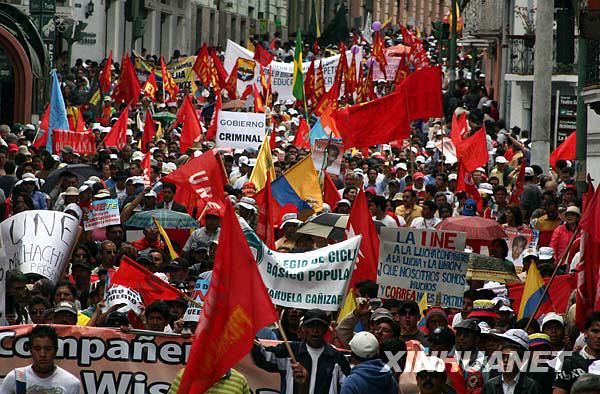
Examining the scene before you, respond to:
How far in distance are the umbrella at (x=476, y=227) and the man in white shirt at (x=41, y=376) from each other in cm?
689

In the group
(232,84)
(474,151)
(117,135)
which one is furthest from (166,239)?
(232,84)

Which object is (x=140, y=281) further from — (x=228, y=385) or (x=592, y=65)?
(x=592, y=65)

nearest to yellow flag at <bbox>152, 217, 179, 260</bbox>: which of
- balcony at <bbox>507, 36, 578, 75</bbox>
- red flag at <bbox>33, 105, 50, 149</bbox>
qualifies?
red flag at <bbox>33, 105, 50, 149</bbox>

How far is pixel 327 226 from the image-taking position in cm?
1491

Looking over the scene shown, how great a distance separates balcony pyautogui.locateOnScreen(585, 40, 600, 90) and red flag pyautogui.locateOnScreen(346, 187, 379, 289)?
7.03 meters

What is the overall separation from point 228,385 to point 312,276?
6.14 ft

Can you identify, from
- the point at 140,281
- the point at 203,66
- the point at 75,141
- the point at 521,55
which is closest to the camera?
the point at 140,281

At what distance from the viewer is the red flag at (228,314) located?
8.84m

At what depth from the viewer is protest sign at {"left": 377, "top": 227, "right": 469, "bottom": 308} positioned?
11844 mm

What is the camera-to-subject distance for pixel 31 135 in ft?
86.0

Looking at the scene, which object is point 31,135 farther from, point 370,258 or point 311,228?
point 370,258

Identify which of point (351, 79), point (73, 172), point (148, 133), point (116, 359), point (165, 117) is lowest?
point (116, 359)

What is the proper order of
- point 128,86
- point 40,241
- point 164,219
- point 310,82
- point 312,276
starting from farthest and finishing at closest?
point 128,86
point 310,82
point 164,219
point 40,241
point 312,276

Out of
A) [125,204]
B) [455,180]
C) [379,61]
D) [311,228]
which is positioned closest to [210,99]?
[379,61]
